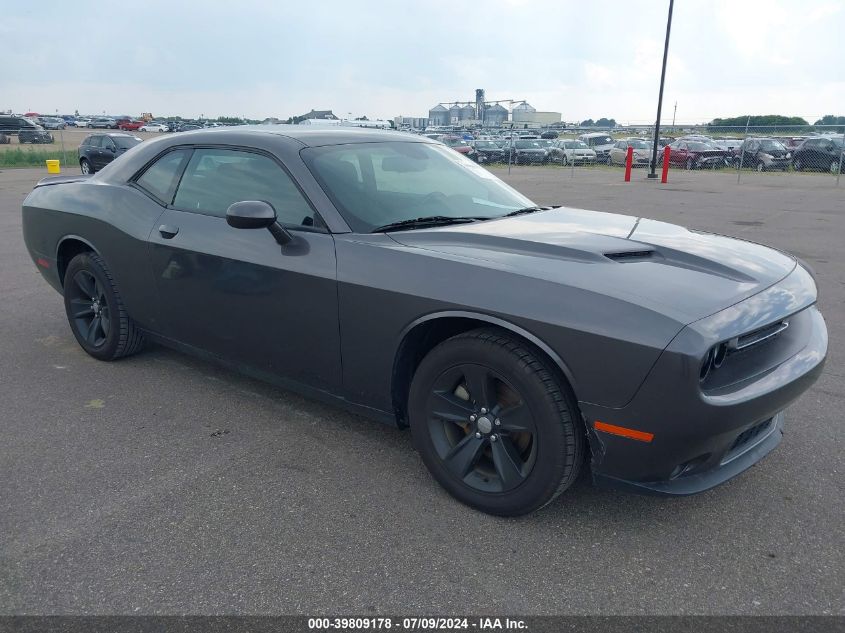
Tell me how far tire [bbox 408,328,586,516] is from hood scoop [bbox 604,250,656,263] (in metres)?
0.56

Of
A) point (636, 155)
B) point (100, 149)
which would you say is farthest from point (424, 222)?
point (636, 155)

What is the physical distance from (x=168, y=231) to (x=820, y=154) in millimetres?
26821

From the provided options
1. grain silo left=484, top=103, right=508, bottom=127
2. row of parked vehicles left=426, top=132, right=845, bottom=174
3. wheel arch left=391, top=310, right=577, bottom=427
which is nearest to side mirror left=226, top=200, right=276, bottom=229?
wheel arch left=391, top=310, right=577, bottom=427

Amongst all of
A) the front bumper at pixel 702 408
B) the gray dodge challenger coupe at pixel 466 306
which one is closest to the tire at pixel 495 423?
the gray dodge challenger coupe at pixel 466 306

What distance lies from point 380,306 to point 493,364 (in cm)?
60

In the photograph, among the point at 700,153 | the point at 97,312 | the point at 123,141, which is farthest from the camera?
the point at 700,153

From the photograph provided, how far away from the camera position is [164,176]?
409cm

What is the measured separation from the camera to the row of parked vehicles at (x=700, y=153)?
25.1 metres

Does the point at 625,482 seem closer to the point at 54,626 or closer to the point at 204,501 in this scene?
the point at 204,501

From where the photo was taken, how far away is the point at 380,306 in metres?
2.94

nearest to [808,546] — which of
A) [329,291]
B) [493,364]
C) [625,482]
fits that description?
[625,482]

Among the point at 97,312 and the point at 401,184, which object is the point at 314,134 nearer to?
the point at 401,184

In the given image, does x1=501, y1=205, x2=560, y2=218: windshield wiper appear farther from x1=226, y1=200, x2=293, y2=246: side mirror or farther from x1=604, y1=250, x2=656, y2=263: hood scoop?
x1=226, y1=200, x2=293, y2=246: side mirror

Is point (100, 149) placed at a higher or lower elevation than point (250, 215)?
lower
